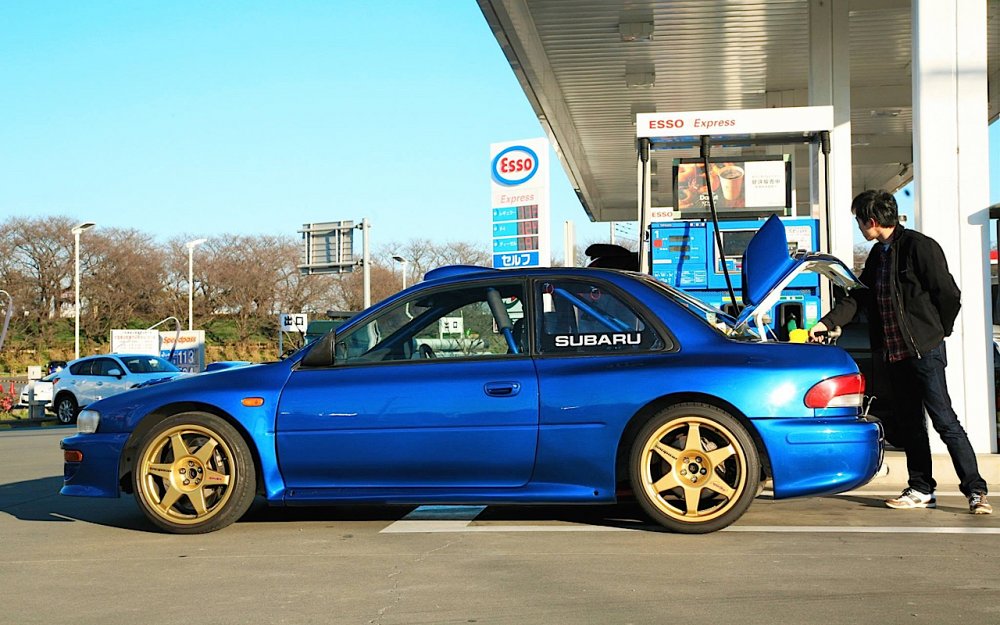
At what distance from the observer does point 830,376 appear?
18.3 ft

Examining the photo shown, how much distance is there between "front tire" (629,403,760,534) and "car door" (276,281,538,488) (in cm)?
60

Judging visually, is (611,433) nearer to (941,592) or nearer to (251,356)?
(941,592)

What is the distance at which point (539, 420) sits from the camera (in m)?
5.68

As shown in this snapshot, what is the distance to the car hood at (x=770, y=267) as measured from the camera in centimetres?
638

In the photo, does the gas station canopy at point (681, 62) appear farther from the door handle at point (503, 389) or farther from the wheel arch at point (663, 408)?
the door handle at point (503, 389)

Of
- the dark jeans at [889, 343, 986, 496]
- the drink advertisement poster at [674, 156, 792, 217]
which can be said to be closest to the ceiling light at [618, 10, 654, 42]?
the drink advertisement poster at [674, 156, 792, 217]

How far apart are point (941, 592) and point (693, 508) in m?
1.48

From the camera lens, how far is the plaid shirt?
6.58 meters

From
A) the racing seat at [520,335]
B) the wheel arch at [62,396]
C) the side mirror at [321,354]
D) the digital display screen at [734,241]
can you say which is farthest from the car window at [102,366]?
the racing seat at [520,335]

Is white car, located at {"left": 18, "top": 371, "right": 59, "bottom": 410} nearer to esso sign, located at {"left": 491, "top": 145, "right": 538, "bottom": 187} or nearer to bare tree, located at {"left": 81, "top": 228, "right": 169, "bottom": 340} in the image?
esso sign, located at {"left": 491, "top": 145, "right": 538, "bottom": 187}

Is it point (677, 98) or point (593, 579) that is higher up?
point (677, 98)

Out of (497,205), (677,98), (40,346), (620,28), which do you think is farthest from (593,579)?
(40,346)

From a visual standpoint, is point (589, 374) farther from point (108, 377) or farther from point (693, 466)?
point (108, 377)

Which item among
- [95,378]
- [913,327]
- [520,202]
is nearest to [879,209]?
[913,327]
